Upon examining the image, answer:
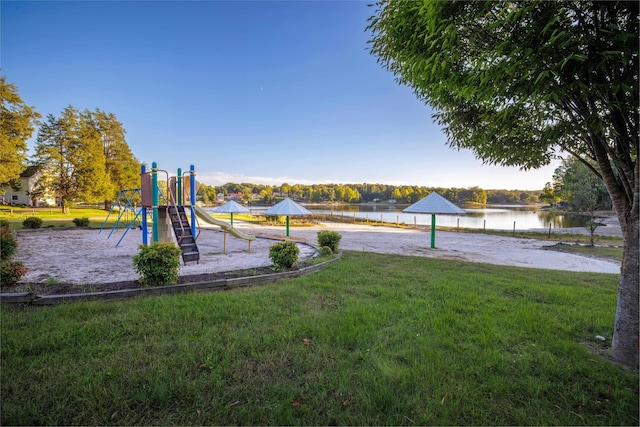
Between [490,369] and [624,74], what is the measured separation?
2.59 m

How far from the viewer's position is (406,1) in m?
2.22

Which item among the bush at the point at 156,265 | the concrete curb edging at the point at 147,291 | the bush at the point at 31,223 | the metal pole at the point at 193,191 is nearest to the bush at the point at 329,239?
the concrete curb edging at the point at 147,291

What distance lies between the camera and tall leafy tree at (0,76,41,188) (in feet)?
60.5

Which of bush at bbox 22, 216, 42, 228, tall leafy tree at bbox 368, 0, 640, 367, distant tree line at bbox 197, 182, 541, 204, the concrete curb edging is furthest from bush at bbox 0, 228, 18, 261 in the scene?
distant tree line at bbox 197, 182, 541, 204

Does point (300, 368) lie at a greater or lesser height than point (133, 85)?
lesser

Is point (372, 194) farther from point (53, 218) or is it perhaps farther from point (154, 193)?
point (154, 193)

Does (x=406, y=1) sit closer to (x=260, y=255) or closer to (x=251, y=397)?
(x=251, y=397)

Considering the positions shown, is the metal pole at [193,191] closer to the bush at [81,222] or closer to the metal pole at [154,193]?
the metal pole at [154,193]

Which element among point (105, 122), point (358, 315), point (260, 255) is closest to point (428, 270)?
point (358, 315)

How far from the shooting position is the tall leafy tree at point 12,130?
18.4 m

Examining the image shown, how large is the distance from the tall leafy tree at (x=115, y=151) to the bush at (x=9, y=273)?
2951 cm

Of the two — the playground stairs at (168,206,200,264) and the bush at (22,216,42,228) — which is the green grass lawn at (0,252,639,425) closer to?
the playground stairs at (168,206,200,264)

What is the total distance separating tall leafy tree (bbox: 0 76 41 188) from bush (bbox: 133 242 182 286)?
23.0m

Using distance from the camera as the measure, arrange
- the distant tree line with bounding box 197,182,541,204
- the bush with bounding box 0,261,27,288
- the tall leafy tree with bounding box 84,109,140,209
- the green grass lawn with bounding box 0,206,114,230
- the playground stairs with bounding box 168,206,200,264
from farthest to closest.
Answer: the distant tree line with bounding box 197,182,541,204
the tall leafy tree with bounding box 84,109,140,209
the green grass lawn with bounding box 0,206,114,230
the playground stairs with bounding box 168,206,200,264
the bush with bounding box 0,261,27,288
